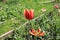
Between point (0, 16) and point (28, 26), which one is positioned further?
point (0, 16)

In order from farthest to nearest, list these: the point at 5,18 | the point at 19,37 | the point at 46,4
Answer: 1. the point at 46,4
2. the point at 5,18
3. the point at 19,37

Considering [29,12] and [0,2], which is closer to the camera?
[29,12]

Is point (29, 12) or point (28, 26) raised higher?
point (29, 12)

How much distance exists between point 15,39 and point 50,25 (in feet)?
5.15

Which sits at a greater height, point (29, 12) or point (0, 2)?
point (29, 12)

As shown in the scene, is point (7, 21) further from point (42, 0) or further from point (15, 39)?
point (42, 0)

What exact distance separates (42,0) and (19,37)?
5.64 metres

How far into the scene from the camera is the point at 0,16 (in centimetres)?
732

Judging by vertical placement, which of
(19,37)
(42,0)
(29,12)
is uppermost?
(29,12)

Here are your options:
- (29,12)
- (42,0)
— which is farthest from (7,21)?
(42,0)

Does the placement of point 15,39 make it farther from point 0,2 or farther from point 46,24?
point 0,2

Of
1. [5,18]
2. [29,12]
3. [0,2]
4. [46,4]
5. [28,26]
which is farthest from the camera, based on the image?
[46,4]

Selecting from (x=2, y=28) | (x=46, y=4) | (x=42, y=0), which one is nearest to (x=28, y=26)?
(x=2, y=28)

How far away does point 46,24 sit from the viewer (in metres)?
6.81
